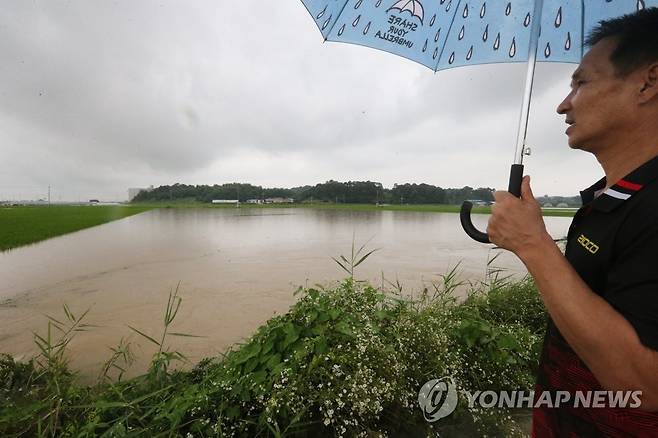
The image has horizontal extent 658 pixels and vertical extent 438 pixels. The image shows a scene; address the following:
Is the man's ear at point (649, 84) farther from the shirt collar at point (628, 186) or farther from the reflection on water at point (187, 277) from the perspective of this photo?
the reflection on water at point (187, 277)

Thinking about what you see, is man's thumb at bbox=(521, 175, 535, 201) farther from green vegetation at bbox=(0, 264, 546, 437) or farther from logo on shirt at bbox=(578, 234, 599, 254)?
green vegetation at bbox=(0, 264, 546, 437)

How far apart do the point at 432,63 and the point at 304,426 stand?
262 cm

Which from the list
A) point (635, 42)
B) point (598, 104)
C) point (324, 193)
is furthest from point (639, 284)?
point (324, 193)

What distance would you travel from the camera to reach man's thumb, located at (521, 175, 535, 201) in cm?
Result: 100

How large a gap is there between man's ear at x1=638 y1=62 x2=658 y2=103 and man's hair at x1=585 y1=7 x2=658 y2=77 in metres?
0.03

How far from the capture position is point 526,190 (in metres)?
1.02

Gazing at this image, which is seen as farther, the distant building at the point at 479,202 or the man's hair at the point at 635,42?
the distant building at the point at 479,202

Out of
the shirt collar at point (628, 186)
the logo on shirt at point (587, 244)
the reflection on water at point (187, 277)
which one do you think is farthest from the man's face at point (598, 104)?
the reflection on water at point (187, 277)

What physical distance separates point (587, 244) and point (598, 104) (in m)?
0.46

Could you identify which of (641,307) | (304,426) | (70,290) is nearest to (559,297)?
(641,307)

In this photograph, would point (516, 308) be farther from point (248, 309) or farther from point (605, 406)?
point (248, 309)

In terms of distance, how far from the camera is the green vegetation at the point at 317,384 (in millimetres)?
1822

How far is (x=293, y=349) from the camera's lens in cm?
224

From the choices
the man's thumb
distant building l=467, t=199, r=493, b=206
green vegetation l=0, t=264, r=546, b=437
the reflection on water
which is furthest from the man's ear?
the reflection on water
